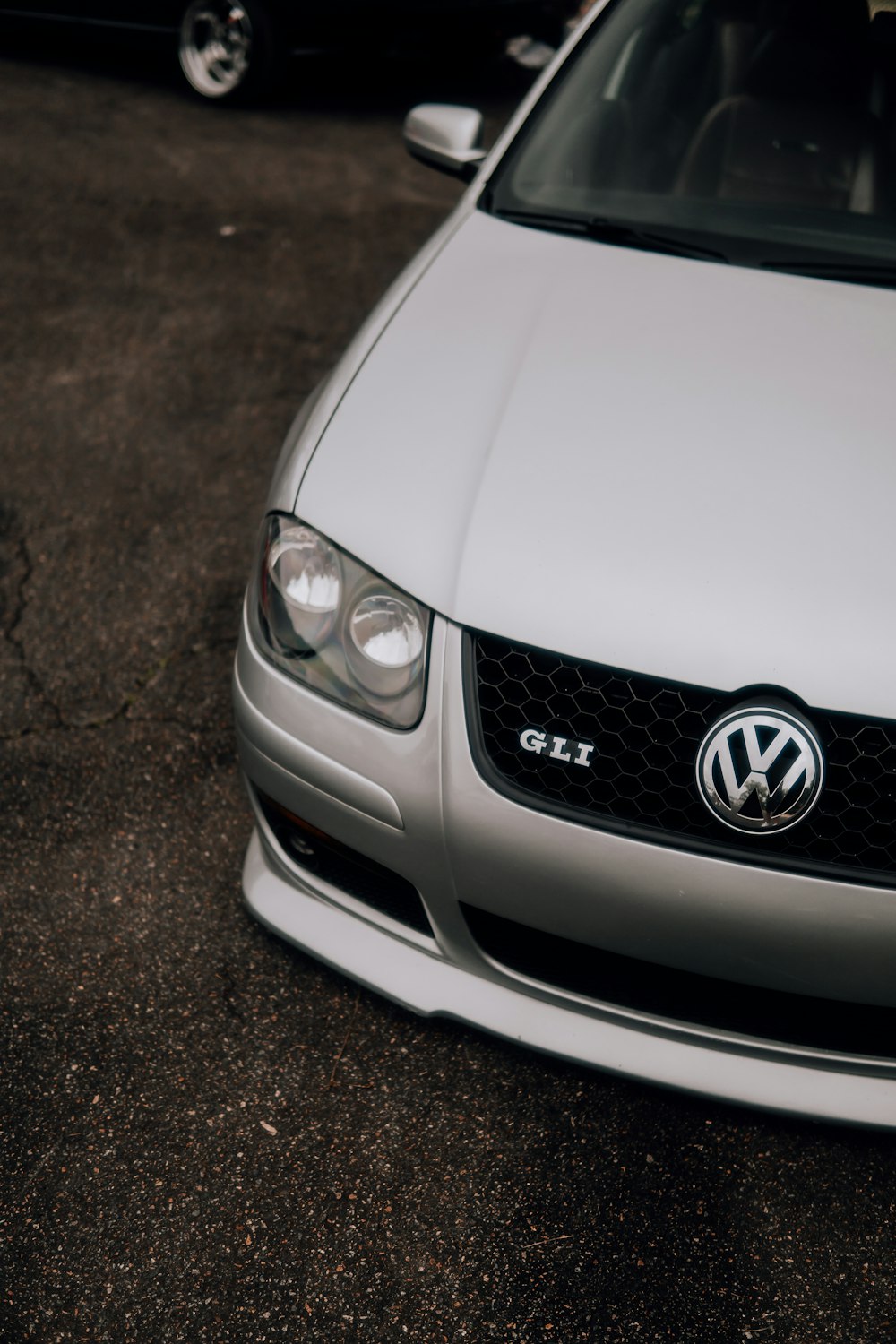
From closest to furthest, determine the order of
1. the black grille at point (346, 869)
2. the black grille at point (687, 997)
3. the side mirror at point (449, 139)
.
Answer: the black grille at point (687, 997) < the black grille at point (346, 869) < the side mirror at point (449, 139)

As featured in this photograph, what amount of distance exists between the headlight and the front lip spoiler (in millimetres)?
419

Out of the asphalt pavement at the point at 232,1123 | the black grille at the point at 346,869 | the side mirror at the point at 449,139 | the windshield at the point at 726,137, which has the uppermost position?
the windshield at the point at 726,137

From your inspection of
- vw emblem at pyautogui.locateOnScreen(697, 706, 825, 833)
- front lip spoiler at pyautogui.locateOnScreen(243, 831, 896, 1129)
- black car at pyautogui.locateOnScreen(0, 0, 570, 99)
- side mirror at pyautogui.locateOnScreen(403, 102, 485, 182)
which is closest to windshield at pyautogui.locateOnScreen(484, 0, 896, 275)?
side mirror at pyautogui.locateOnScreen(403, 102, 485, 182)

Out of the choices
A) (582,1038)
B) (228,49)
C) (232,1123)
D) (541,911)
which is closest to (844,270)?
(541,911)

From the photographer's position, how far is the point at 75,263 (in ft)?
14.4

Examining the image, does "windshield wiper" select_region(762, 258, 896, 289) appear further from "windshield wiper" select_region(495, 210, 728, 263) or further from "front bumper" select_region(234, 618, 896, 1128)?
"front bumper" select_region(234, 618, 896, 1128)

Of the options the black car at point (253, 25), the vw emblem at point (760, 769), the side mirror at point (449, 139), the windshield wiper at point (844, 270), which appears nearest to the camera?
the vw emblem at point (760, 769)

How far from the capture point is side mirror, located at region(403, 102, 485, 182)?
279cm

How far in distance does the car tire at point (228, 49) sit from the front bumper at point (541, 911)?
4.96 m

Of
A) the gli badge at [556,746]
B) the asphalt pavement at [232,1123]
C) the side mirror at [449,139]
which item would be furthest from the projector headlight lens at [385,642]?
the side mirror at [449,139]

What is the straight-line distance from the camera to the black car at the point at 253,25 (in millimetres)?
5598

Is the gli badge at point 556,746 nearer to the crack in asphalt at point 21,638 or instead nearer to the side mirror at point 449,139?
the crack in asphalt at point 21,638

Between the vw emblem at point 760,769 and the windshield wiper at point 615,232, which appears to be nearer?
the vw emblem at point 760,769

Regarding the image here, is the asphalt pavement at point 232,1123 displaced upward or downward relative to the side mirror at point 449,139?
downward
